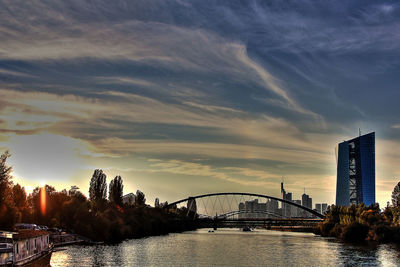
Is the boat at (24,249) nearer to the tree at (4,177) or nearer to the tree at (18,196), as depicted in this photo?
the tree at (4,177)

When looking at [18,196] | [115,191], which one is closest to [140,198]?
[115,191]

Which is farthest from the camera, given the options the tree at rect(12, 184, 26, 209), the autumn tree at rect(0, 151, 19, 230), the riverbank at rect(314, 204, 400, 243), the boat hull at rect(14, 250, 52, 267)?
the tree at rect(12, 184, 26, 209)

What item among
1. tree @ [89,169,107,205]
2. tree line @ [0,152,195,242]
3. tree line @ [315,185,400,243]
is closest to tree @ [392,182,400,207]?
tree line @ [315,185,400,243]

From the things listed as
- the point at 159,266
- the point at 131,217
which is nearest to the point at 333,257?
the point at 159,266

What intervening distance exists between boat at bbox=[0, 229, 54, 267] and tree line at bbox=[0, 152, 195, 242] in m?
24.8

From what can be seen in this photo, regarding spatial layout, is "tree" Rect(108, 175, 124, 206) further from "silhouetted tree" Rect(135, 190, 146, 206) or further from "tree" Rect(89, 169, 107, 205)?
"silhouetted tree" Rect(135, 190, 146, 206)

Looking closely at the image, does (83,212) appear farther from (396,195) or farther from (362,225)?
(396,195)

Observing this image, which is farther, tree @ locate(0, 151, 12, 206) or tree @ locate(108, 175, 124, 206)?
tree @ locate(108, 175, 124, 206)

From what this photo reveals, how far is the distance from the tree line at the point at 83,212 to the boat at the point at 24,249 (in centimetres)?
2481

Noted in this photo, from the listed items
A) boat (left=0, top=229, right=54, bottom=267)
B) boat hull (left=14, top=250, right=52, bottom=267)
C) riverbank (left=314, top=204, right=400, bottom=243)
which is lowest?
riverbank (left=314, top=204, right=400, bottom=243)

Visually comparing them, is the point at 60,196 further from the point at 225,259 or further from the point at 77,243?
the point at 225,259

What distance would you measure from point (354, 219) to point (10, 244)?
113107 mm

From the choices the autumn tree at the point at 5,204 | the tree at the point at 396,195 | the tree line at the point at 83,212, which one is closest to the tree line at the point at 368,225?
the tree at the point at 396,195

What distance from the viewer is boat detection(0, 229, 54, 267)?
44625mm
